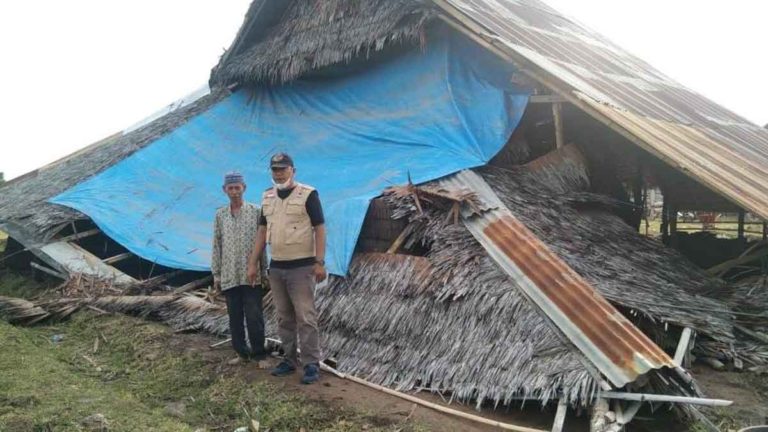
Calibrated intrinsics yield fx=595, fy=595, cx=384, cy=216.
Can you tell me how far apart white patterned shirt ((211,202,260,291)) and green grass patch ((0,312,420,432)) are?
28.2 inches

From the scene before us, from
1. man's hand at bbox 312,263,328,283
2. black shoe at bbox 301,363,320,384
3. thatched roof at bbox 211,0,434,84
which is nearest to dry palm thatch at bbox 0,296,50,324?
black shoe at bbox 301,363,320,384

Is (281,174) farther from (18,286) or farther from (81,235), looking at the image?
(18,286)

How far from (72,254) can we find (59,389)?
3.70 meters

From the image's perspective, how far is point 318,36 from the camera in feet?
25.3

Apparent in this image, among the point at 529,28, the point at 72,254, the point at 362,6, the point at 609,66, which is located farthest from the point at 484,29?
the point at 72,254

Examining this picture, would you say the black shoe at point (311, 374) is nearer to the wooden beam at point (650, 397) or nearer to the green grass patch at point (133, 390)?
the green grass patch at point (133, 390)

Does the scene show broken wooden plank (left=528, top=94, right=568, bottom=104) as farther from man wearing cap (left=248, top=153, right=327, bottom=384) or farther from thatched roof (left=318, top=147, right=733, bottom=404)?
man wearing cap (left=248, top=153, right=327, bottom=384)

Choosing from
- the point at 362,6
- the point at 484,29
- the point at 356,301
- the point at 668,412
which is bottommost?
the point at 668,412

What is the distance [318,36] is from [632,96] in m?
4.01

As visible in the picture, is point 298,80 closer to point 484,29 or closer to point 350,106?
point 350,106

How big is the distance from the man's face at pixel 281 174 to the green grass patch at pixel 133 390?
1.47m

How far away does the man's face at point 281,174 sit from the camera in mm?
4297

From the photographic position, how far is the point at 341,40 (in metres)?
7.31

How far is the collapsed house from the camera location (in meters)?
4.11
